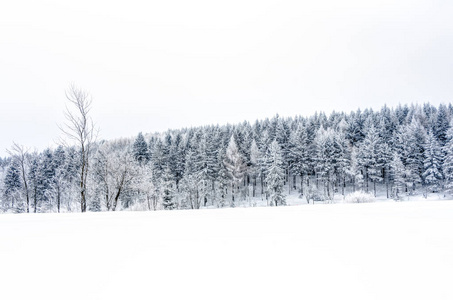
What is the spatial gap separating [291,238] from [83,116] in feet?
44.7

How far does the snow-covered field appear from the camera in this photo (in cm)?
199

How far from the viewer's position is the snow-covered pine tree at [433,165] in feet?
133

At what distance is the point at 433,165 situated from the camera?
40719 millimetres

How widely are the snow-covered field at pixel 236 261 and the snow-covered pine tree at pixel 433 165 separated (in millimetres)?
50058

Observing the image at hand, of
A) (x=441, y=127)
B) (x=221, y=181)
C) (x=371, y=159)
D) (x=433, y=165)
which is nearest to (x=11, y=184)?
(x=221, y=181)

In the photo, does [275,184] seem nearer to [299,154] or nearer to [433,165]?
[299,154]

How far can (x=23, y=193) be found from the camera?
42969mm

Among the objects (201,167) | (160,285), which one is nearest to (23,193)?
(201,167)

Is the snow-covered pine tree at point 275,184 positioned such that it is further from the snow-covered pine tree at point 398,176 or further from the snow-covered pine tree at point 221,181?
the snow-covered pine tree at point 398,176

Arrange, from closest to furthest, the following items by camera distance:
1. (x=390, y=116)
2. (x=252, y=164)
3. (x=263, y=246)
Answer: (x=263, y=246) → (x=252, y=164) → (x=390, y=116)

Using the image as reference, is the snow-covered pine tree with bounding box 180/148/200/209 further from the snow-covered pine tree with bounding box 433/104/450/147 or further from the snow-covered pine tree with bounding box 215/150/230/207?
the snow-covered pine tree with bounding box 433/104/450/147

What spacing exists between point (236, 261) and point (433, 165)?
5365 centimetres

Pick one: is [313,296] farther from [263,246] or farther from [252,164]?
[252,164]

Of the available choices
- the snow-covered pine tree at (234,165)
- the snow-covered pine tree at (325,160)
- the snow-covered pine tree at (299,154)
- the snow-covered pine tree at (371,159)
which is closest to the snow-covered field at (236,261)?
the snow-covered pine tree at (234,165)
